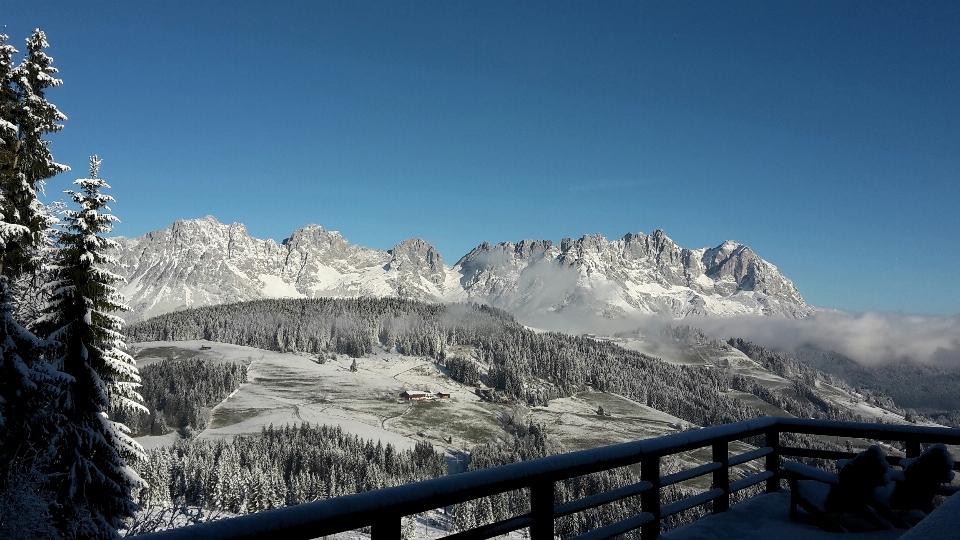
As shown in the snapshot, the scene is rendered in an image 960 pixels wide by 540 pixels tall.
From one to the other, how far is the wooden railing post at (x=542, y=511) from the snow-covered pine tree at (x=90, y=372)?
12550 millimetres

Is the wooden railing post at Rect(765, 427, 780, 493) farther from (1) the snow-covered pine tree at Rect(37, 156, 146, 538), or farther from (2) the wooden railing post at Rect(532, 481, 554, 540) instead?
(1) the snow-covered pine tree at Rect(37, 156, 146, 538)

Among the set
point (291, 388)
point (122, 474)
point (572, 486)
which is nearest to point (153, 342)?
point (291, 388)

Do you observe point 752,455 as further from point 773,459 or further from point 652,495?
→ point 652,495

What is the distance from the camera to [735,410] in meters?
188

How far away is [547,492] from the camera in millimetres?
4254

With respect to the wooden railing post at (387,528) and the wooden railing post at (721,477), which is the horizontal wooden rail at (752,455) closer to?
the wooden railing post at (721,477)

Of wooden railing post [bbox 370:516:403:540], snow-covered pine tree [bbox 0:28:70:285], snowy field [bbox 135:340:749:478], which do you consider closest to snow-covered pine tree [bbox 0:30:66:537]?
snow-covered pine tree [bbox 0:28:70:285]

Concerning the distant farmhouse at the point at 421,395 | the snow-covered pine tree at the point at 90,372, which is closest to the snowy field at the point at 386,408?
the distant farmhouse at the point at 421,395

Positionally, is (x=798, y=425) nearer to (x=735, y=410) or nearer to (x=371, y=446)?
(x=371, y=446)

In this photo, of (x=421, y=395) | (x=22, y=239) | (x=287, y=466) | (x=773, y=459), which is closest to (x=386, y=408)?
(x=421, y=395)

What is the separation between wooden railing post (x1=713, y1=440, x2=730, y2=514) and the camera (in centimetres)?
664

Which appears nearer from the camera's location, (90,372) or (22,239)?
(22,239)

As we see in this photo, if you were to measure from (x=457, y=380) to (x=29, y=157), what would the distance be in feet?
580

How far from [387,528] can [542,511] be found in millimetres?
1469
